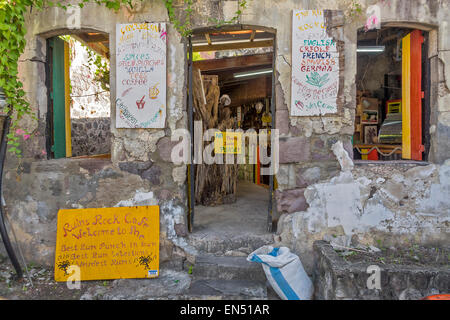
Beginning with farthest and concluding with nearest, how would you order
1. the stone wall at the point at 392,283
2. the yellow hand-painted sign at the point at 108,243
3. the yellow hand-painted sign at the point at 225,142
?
the yellow hand-painted sign at the point at 225,142, the yellow hand-painted sign at the point at 108,243, the stone wall at the point at 392,283

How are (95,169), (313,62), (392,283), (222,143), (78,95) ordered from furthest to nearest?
1. (78,95)
2. (222,143)
3. (95,169)
4. (313,62)
5. (392,283)

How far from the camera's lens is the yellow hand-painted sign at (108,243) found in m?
3.09

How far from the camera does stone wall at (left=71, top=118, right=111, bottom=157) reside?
5867 millimetres

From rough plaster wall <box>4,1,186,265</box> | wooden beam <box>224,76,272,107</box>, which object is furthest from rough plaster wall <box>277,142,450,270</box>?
wooden beam <box>224,76,272,107</box>

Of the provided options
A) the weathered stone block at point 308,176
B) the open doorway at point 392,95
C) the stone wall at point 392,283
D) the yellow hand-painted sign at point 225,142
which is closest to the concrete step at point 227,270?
the stone wall at point 392,283

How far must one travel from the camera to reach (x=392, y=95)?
7543 mm

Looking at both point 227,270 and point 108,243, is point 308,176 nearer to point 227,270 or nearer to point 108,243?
point 227,270

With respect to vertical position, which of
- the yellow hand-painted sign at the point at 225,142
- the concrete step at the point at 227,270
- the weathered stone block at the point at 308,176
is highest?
the yellow hand-painted sign at the point at 225,142

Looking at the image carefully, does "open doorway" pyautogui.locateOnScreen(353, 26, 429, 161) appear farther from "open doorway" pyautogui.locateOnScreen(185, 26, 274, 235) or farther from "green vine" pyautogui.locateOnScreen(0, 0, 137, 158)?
"green vine" pyautogui.locateOnScreen(0, 0, 137, 158)

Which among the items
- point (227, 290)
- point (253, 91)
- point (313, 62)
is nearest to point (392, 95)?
point (253, 91)

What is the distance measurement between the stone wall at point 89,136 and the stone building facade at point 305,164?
2.86 meters

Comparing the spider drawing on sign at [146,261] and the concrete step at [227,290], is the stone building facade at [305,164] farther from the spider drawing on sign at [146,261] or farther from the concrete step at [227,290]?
the concrete step at [227,290]

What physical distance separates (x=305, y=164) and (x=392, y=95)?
585cm

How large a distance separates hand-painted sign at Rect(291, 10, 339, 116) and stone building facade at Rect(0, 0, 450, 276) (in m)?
0.08
